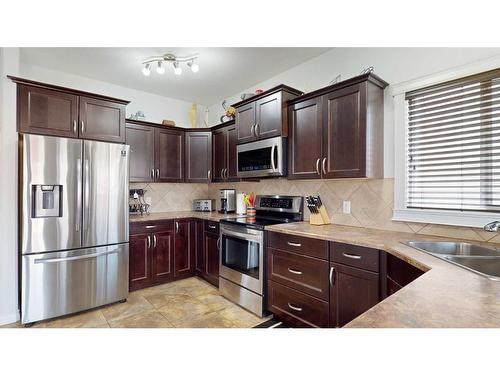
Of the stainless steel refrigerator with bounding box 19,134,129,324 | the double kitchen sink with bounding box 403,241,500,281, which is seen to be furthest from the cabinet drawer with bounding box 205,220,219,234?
the double kitchen sink with bounding box 403,241,500,281

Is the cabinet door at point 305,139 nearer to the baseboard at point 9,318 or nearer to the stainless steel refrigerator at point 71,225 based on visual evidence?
the stainless steel refrigerator at point 71,225

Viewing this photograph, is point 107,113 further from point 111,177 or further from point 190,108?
point 190,108

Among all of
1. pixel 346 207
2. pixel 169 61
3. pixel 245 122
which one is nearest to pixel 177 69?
pixel 169 61

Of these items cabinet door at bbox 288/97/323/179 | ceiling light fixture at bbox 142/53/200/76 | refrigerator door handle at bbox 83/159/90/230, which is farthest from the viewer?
ceiling light fixture at bbox 142/53/200/76

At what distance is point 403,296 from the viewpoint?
873 millimetres

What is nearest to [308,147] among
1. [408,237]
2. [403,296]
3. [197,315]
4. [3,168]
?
[408,237]

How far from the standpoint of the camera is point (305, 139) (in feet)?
8.13

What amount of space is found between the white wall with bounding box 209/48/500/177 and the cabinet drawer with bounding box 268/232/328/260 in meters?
0.90

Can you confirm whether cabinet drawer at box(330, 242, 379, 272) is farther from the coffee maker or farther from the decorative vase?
the coffee maker

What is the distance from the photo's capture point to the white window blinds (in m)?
1.70

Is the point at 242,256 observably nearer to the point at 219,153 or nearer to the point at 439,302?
the point at 219,153

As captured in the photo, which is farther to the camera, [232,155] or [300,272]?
[232,155]

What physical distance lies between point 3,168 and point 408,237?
3509 mm

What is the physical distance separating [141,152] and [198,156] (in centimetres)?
80
